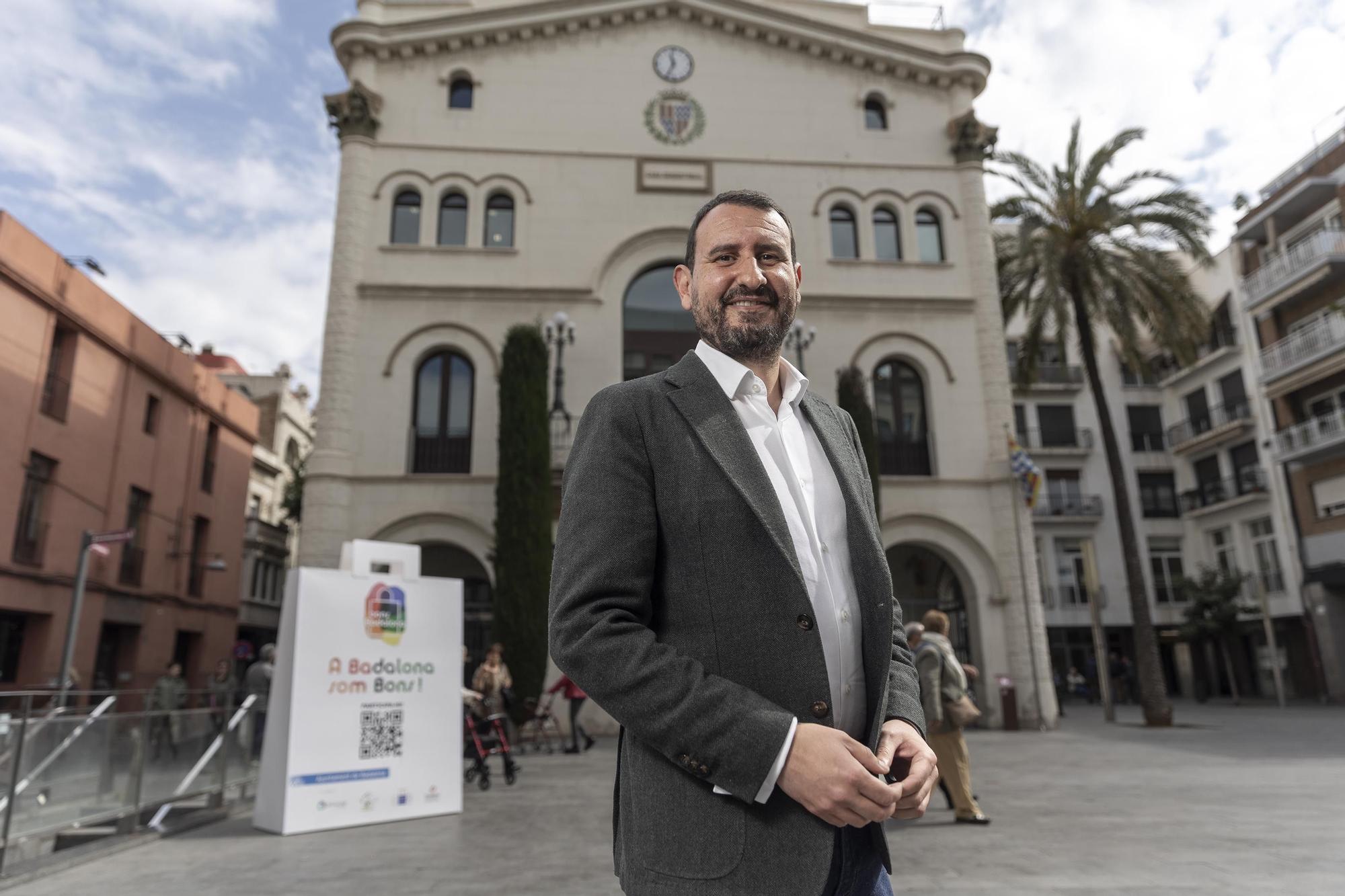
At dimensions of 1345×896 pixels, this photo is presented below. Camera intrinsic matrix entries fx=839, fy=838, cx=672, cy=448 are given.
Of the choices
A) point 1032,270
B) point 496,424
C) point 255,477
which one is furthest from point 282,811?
point 255,477

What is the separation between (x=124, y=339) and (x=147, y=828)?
17057mm

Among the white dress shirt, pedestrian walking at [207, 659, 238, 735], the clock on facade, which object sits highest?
the clock on facade

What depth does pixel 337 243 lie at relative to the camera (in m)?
17.6

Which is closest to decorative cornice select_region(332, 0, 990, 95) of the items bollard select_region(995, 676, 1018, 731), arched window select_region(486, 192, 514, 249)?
arched window select_region(486, 192, 514, 249)

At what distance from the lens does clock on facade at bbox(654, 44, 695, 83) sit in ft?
65.2

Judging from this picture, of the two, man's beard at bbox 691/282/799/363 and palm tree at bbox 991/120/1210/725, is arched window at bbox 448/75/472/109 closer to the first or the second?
palm tree at bbox 991/120/1210/725

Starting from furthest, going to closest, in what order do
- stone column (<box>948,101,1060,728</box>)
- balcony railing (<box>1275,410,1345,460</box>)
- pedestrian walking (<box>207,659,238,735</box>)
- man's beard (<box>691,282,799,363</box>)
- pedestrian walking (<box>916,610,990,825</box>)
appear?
balcony railing (<box>1275,410,1345,460</box>) → stone column (<box>948,101,1060,728</box>) → pedestrian walking (<box>207,659,238,735</box>) → pedestrian walking (<box>916,610,990,825</box>) → man's beard (<box>691,282,799,363</box>)

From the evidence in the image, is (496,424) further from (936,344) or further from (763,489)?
(763,489)

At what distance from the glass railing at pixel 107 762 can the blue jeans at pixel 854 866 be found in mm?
6970

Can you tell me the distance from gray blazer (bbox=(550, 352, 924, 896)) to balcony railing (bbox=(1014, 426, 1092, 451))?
115 ft

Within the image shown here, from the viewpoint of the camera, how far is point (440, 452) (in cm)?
1698

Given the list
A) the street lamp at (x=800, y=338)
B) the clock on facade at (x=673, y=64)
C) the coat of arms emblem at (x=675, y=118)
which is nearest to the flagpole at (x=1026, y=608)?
the street lamp at (x=800, y=338)

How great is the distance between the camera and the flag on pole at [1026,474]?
55.9 ft

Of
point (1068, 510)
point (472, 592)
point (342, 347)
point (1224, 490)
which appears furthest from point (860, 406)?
point (1224, 490)
